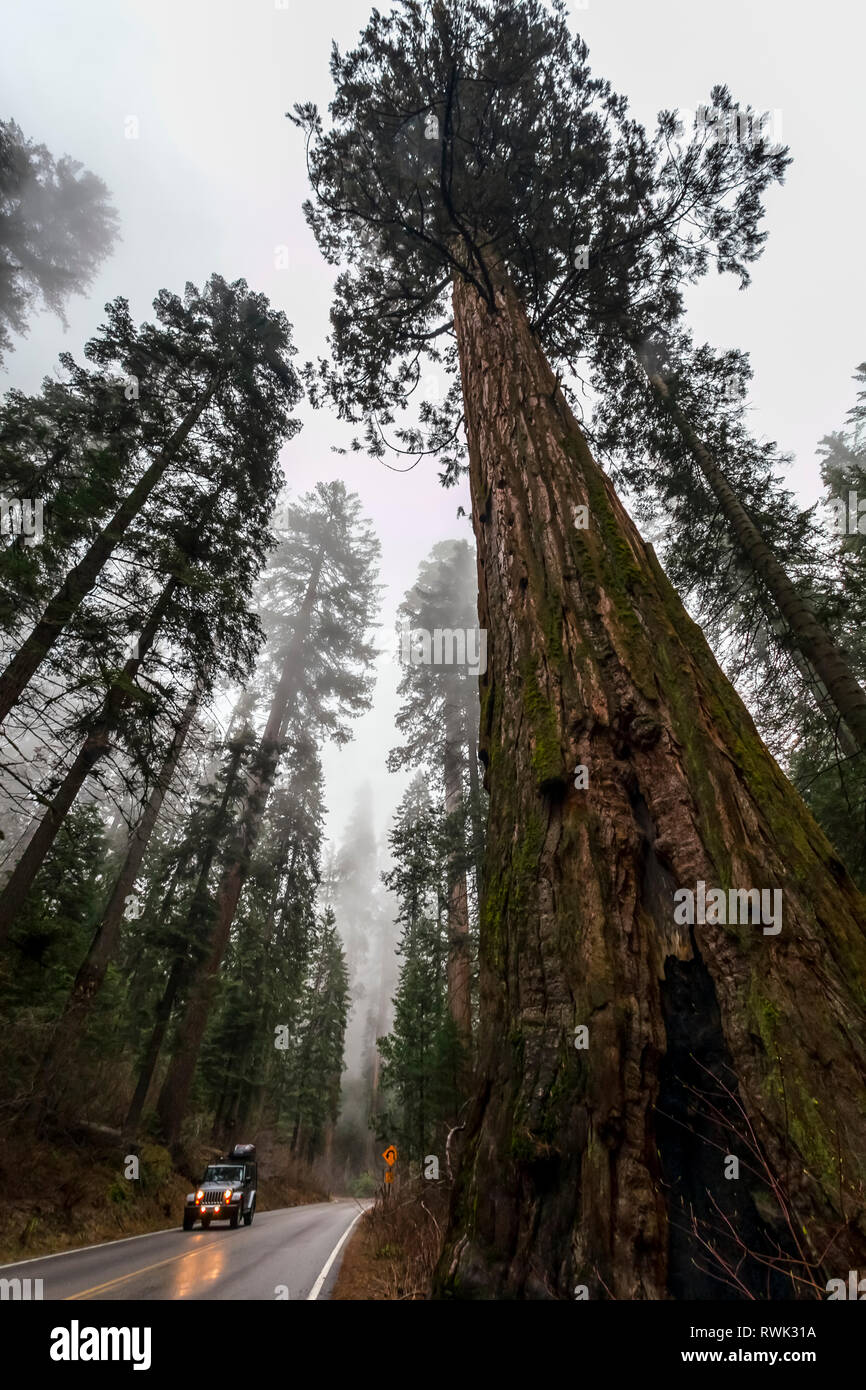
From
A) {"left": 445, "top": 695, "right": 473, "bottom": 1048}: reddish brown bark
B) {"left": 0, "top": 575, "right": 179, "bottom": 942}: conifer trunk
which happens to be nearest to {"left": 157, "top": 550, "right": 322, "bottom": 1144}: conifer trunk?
{"left": 445, "top": 695, "right": 473, "bottom": 1048}: reddish brown bark

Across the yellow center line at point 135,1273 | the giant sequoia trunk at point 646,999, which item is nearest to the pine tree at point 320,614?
the yellow center line at point 135,1273

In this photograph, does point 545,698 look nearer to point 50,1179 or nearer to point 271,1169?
point 50,1179

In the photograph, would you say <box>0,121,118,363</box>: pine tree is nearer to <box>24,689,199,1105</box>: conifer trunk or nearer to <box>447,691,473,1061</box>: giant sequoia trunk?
<box>24,689,199,1105</box>: conifer trunk

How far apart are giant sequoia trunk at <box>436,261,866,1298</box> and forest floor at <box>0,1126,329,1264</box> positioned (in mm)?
9718

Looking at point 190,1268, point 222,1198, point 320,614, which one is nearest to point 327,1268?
point 190,1268

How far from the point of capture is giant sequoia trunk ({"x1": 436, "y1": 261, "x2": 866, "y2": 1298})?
1.61m

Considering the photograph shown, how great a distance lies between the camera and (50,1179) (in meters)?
10.1

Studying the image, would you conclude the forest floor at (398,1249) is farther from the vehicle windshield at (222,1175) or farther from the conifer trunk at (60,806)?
the conifer trunk at (60,806)

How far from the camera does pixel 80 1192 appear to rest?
33.5 ft

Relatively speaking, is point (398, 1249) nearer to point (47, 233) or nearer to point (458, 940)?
point (458, 940)

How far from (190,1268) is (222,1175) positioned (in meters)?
6.00

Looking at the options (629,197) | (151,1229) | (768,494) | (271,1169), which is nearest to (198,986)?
(151,1229)

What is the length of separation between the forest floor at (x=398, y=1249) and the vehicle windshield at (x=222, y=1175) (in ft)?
9.18

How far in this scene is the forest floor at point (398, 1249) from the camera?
5746mm
